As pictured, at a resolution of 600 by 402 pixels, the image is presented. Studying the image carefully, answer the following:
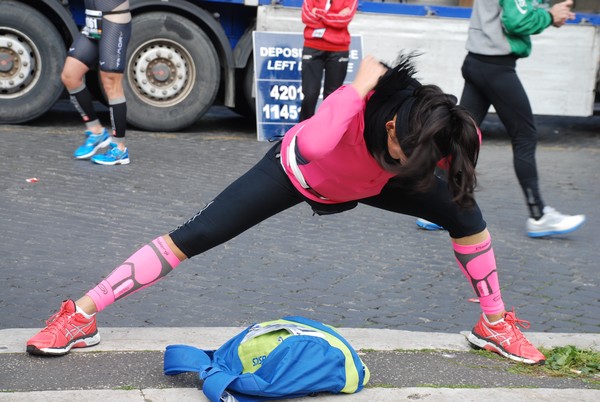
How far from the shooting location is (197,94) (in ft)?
32.2

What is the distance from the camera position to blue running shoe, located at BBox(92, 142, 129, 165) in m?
8.23

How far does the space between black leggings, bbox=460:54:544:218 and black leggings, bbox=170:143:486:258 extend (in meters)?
2.69

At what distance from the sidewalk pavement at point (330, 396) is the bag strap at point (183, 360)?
0.07m

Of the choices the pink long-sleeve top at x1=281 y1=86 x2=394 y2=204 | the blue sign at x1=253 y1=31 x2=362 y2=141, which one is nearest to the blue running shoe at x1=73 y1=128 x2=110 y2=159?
the blue sign at x1=253 y1=31 x2=362 y2=141

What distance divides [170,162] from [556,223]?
3.33 m

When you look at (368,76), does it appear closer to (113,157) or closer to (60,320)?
(60,320)

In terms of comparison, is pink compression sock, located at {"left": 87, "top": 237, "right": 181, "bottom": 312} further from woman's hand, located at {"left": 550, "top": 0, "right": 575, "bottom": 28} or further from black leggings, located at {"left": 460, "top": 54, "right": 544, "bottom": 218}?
woman's hand, located at {"left": 550, "top": 0, "right": 575, "bottom": 28}

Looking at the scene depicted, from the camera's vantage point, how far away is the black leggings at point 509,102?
6660mm

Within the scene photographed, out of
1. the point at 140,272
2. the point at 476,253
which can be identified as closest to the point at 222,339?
the point at 140,272

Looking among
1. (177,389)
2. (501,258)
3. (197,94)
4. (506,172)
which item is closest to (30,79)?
(197,94)

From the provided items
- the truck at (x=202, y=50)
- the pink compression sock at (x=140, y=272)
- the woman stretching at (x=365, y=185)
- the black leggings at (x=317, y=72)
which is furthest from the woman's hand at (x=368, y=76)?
the black leggings at (x=317, y=72)

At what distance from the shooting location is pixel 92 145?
27.7ft

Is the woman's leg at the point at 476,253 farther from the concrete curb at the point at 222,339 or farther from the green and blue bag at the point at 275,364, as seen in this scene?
the green and blue bag at the point at 275,364

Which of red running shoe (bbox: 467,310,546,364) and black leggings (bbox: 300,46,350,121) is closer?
red running shoe (bbox: 467,310,546,364)
